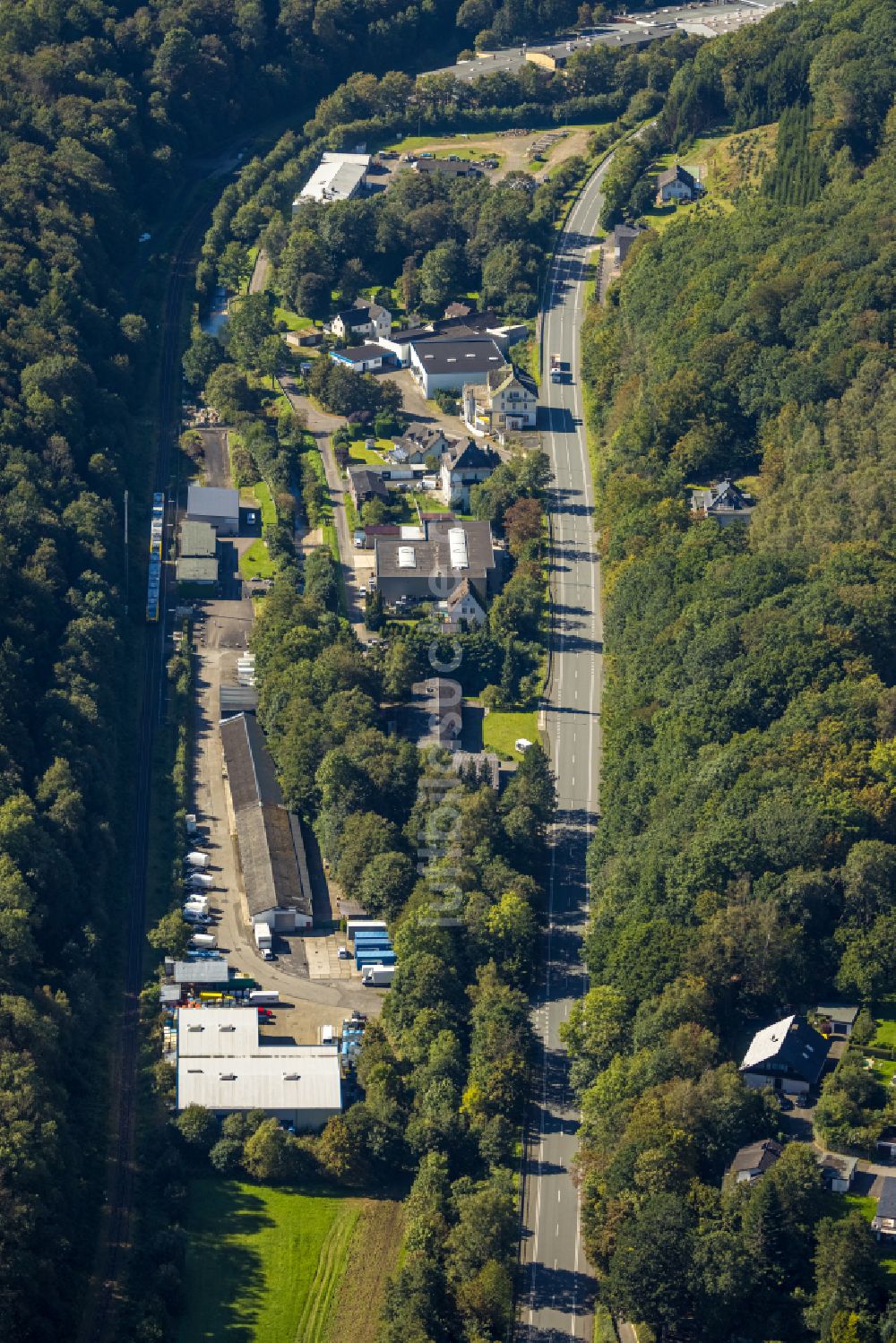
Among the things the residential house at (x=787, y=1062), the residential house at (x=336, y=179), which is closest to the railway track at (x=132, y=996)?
the residential house at (x=336, y=179)

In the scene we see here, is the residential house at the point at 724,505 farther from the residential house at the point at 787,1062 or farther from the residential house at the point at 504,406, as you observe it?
the residential house at the point at 787,1062

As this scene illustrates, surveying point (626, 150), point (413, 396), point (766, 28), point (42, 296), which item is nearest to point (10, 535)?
point (42, 296)

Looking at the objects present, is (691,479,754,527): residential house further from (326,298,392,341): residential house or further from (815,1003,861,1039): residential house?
(815,1003,861,1039): residential house

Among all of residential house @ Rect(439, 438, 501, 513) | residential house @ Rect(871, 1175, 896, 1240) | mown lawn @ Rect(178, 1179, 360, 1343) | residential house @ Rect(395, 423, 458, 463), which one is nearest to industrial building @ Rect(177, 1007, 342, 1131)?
mown lawn @ Rect(178, 1179, 360, 1343)

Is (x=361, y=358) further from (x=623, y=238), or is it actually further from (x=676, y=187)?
(x=676, y=187)

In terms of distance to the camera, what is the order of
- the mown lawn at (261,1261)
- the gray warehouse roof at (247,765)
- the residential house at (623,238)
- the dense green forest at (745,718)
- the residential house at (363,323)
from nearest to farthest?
1. the dense green forest at (745,718)
2. the mown lawn at (261,1261)
3. the gray warehouse roof at (247,765)
4. the residential house at (363,323)
5. the residential house at (623,238)

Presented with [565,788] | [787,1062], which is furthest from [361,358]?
[787,1062]

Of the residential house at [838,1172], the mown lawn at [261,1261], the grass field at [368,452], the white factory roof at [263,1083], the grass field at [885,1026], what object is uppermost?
the grass field at [368,452]
